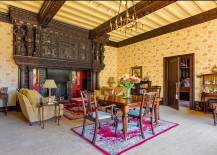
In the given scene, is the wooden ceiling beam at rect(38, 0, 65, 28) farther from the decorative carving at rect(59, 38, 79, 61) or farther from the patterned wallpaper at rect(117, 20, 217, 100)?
the patterned wallpaper at rect(117, 20, 217, 100)

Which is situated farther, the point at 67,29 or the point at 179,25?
the point at 67,29

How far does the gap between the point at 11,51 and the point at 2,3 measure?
1.59m

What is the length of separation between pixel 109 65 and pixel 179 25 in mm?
4057

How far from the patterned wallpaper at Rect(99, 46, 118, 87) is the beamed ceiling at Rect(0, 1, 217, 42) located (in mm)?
2228

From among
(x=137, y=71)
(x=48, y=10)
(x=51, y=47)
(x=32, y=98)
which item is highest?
(x=48, y=10)

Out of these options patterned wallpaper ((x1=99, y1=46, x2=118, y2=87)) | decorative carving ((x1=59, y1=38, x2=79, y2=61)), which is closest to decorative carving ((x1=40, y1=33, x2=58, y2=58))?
decorative carving ((x1=59, y1=38, x2=79, y2=61))

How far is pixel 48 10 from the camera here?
400cm

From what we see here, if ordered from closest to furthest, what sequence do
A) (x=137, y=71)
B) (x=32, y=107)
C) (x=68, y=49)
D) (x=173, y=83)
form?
(x=32, y=107) < (x=173, y=83) < (x=68, y=49) < (x=137, y=71)

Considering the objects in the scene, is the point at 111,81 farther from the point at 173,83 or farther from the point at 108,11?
the point at 108,11

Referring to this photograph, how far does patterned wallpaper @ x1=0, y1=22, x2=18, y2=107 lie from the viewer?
4961mm

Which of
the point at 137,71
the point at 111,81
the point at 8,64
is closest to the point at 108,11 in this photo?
the point at 137,71

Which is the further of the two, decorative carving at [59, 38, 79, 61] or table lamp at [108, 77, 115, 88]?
table lamp at [108, 77, 115, 88]

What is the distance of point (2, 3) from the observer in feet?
14.1

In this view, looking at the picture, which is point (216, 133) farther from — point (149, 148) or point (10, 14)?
point (10, 14)
